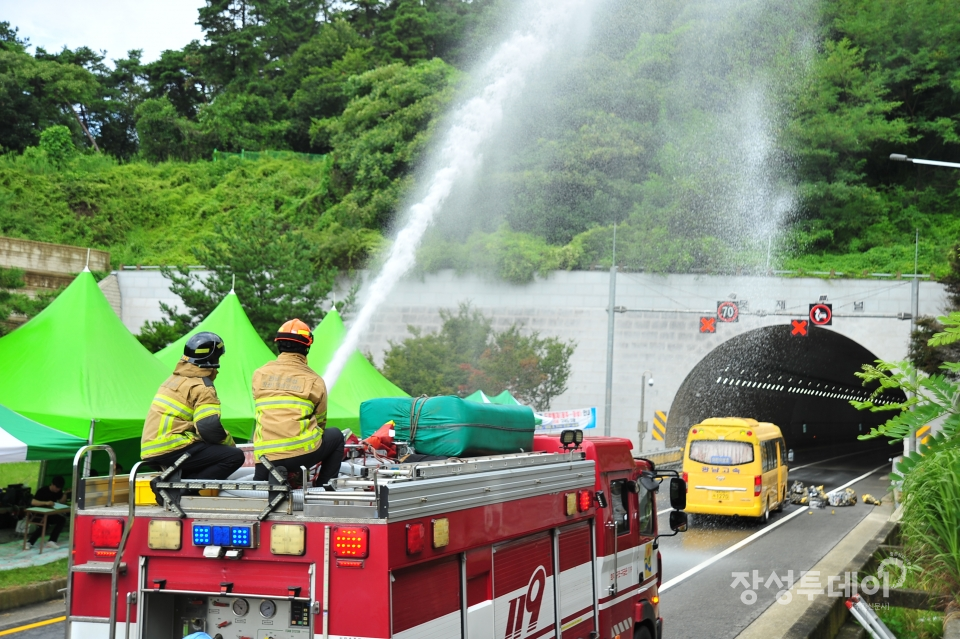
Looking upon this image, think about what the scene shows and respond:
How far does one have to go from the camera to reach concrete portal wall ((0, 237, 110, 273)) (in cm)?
3928

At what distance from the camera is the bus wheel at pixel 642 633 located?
27.0 ft

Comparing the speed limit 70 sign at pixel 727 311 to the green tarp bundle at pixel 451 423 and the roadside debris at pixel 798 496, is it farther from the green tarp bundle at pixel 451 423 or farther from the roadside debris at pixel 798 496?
the green tarp bundle at pixel 451 423

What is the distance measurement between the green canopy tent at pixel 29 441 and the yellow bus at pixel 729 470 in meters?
13.3

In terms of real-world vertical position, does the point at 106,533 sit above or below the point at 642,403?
above

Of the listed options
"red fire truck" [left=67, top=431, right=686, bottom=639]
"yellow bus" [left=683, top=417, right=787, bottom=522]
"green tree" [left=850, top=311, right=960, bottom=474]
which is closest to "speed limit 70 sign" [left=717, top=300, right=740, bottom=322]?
"yellow bus" [left=683, top=417, right=787, bottom=522]

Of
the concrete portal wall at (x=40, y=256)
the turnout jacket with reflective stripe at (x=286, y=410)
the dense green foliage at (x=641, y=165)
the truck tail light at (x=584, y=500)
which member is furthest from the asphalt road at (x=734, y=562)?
the concrete portal wall at (x=40, y=256)

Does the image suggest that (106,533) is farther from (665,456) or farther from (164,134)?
(164,134)

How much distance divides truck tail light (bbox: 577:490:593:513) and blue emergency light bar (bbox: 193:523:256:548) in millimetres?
2751

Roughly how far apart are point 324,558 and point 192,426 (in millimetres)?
1704

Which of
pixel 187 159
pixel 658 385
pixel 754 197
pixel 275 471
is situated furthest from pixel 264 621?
pixel 187 159

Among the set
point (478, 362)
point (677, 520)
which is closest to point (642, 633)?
point (677, 520)

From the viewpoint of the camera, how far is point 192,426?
5.99 meters

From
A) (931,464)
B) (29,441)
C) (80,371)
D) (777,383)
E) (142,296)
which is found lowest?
(777,383)

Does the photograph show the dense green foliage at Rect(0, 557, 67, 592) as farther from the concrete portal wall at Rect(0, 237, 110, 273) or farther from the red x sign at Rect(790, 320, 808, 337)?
the concrete portal wall at Rect(0, 237, 110, 273)
